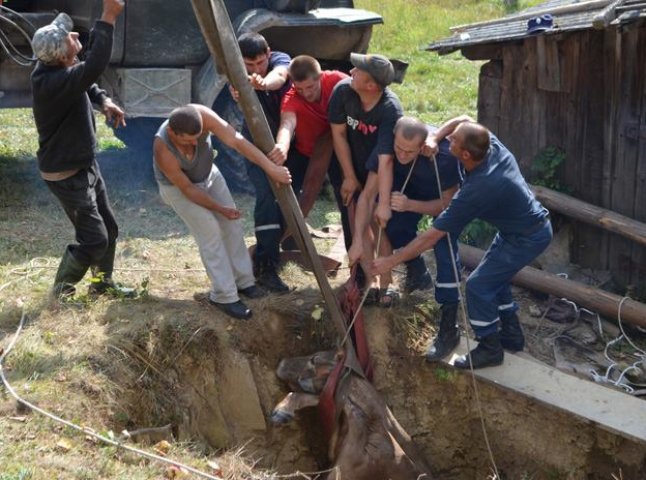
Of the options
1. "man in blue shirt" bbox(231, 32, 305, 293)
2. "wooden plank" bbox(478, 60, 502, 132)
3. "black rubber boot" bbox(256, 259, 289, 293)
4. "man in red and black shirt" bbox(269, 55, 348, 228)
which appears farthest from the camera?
"wooden plank" bbox(478, 60, 502, 132)

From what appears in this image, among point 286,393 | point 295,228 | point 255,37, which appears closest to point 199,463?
point 286,393

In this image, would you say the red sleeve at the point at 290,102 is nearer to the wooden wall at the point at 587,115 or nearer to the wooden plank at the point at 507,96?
the wooden wall at the point at 587,115

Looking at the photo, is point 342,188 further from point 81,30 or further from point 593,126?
point 81,30

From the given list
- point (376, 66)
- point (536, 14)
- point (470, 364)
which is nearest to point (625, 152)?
point (536, 14)

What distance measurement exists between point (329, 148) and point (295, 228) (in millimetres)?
755

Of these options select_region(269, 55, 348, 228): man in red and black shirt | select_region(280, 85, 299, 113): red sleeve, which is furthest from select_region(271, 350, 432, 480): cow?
select_region(280, 85, 299, 113): red sleeve

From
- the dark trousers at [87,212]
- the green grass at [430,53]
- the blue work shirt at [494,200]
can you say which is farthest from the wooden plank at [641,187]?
the green grass at [430,53]

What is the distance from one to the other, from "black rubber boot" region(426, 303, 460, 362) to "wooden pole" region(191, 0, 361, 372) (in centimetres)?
58

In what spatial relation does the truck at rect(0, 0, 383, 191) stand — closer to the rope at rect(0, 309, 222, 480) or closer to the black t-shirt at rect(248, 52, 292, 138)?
the black t-shirt at rect(248, 52, 292, 138)

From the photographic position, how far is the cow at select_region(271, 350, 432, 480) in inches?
248

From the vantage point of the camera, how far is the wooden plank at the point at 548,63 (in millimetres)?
7938

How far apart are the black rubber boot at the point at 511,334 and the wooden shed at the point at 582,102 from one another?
1.24 metres

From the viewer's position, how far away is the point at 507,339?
6.90 meters

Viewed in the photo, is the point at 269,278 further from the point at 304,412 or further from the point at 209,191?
the point at 304,412
